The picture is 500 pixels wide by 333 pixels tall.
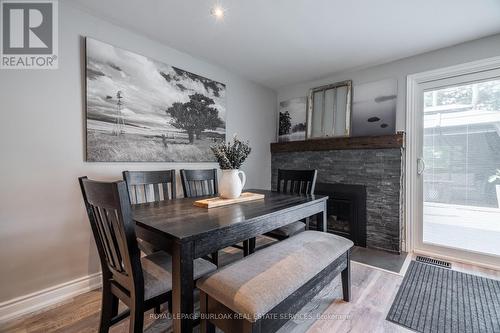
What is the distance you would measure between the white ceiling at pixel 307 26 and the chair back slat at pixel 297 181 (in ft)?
4.48

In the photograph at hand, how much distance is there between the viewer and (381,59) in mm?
2740

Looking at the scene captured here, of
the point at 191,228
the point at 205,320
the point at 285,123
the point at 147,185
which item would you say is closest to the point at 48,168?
the point at 147,185

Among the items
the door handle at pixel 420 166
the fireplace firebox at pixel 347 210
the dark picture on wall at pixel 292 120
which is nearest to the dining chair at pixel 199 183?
the fireplace firebox at pixel 347 210

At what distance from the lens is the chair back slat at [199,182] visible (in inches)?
84.6

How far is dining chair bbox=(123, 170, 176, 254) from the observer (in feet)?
5.81

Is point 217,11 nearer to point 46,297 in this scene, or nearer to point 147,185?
point 147,185

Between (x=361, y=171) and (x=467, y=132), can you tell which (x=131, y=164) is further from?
(x=467, y=132)

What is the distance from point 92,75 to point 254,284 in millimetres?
2031

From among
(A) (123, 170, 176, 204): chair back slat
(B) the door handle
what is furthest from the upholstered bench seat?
(B) the door handle

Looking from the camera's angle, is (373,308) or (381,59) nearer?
(373,308)

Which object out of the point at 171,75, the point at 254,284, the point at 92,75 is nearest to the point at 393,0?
the point at 171,75

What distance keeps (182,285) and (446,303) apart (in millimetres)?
1954

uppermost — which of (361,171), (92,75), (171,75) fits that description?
(171,75)

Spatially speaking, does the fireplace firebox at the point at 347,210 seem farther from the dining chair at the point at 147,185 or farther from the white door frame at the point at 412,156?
the dining chair at the point at 147,185
